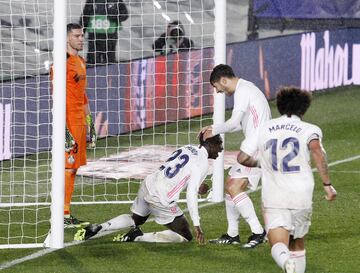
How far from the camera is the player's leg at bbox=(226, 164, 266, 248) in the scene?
44.8ft

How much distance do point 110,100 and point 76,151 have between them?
21.4 feet

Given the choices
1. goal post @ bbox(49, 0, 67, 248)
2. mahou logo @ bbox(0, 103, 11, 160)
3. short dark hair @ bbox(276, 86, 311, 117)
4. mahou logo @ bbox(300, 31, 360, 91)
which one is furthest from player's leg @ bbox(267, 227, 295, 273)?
mahou logo @ bbox(300, 31, 360, 91)

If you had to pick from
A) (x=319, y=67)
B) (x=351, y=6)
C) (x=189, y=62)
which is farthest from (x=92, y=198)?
(x=351, y=6)

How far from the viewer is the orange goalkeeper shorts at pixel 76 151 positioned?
15.0 meters

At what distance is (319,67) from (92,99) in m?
8.72

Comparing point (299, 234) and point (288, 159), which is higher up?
point (288, 159)

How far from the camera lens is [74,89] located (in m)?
15.1

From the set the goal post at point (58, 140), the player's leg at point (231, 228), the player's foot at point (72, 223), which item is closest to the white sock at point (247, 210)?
the player's leg at point (231, 228)

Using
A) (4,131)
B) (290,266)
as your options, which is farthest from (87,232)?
(4,131)

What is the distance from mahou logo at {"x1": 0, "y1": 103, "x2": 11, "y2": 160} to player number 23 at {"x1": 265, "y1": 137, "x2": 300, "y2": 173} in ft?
28.7

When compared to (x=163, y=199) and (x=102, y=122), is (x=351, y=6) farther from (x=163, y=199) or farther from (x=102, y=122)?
(x=163, y=199)

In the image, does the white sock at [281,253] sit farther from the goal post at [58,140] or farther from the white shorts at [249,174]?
the goal post at [58,140]

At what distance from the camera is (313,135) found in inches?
424

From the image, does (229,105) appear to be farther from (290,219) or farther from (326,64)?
(290,219)
